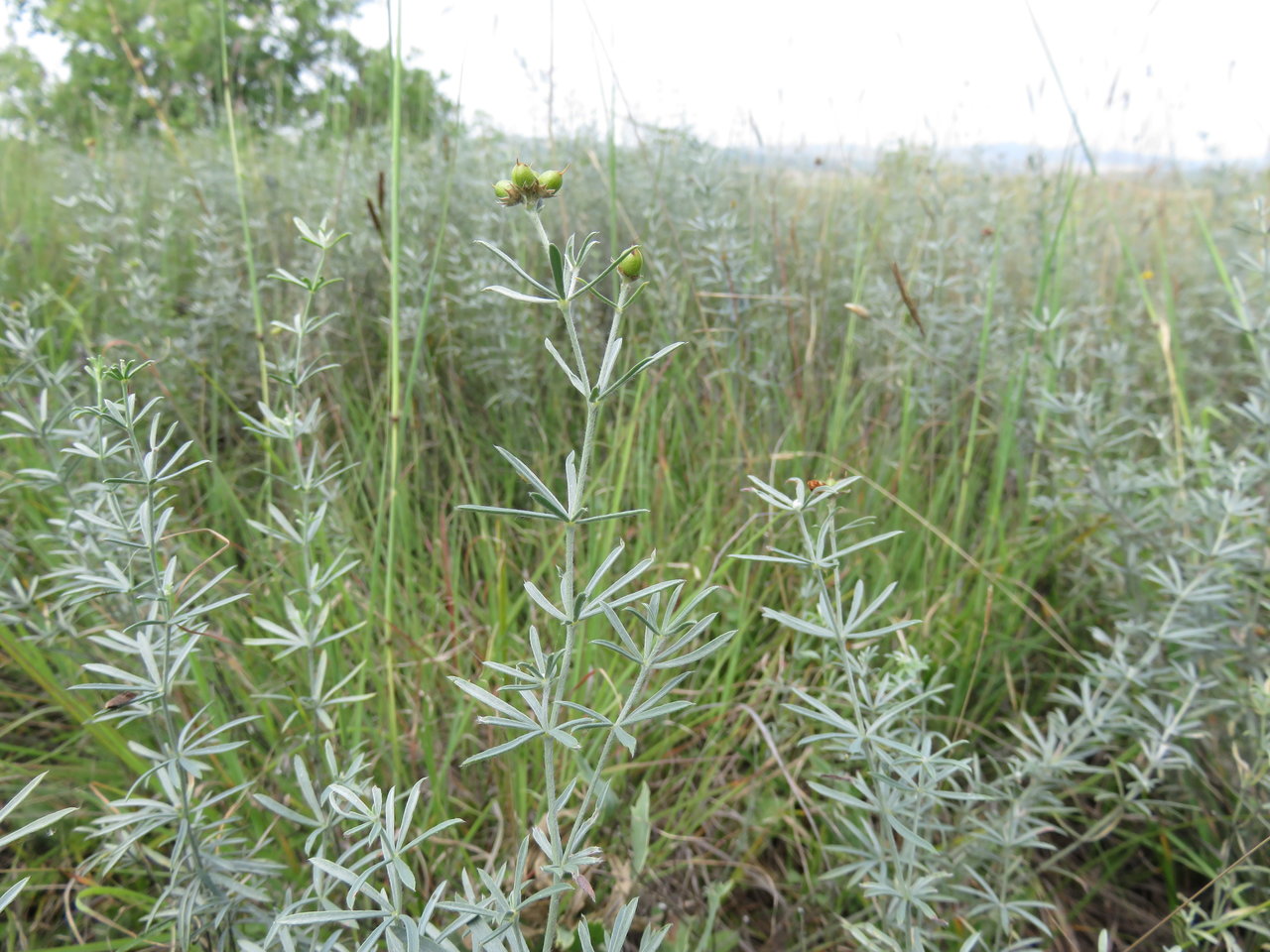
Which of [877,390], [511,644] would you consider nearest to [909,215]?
[877,390]

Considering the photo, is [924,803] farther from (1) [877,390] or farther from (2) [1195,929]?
(1) [877,390]

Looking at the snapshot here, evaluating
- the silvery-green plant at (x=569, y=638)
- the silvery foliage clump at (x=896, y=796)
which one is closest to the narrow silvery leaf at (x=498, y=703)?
the silvery-green plant at (x=569, y=638)

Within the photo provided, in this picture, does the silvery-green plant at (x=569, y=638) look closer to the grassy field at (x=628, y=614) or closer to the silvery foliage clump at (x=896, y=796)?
the grassy field at (x=628, y=614)

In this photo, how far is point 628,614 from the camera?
1848 millimetres

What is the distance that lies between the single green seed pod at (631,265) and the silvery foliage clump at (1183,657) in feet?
3.35

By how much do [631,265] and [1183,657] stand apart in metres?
1.56

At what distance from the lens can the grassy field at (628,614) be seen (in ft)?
3.46

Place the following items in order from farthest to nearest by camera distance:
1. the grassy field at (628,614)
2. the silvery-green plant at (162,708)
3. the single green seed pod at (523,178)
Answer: the grassy field at (628,614), the silvery-green plant at (162,708), the single green seed pod at (523,178)

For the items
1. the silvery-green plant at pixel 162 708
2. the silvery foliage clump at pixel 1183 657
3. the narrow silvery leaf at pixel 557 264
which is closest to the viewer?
the narrow silvery leaf at pixel 557 264

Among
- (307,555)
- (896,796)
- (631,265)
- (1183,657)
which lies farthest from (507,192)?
(1183,657)

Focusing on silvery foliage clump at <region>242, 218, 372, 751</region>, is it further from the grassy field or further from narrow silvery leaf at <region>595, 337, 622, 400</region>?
narrow silvery leaf at <region>595, 337, 622, 400</region>

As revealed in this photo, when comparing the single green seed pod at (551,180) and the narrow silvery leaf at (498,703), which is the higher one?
the single green seed pod at (551,180)

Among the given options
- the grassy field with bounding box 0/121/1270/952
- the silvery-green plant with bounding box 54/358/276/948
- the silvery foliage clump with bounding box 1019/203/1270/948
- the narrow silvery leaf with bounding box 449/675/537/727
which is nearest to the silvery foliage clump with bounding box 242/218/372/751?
the grassy field with bounding box 0/121/1270/952

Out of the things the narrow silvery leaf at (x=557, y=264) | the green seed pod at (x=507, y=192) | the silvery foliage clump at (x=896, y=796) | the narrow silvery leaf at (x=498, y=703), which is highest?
the green seed pod at (x=507, y=192)
